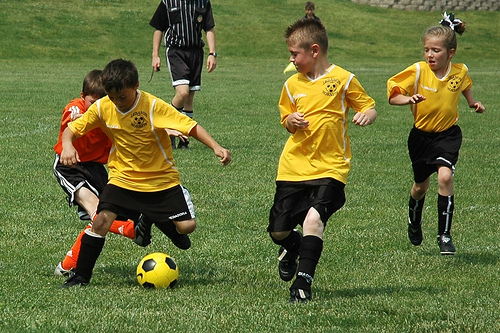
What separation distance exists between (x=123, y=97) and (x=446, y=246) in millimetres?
2704

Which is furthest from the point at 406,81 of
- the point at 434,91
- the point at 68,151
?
the point at 68,151

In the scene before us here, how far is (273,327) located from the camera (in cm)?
446

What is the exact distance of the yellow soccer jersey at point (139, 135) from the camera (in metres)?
5.39

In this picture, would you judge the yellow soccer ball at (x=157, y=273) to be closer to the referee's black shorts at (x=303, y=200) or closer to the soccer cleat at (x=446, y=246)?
the referee's black shorts at (x=303, y=200)

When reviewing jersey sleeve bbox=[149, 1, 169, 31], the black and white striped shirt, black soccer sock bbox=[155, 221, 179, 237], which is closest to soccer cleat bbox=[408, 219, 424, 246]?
black soccer sock bbox=[155, 221, 179, 237]

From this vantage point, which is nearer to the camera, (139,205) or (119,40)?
(139,205)

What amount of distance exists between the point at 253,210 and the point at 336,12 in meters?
44.0

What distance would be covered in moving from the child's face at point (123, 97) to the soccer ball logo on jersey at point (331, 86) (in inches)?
48.7

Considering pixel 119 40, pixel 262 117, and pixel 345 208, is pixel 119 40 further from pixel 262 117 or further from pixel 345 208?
pixel 345 208

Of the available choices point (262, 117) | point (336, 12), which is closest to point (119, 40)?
point (336, 12)

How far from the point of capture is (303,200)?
209 inches

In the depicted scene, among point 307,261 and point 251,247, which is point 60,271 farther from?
point 307,261

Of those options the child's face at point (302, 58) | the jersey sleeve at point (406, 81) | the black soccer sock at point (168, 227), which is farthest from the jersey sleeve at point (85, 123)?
the jersey sleeve at point (406, 81)

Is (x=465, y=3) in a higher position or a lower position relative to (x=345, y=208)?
lower
